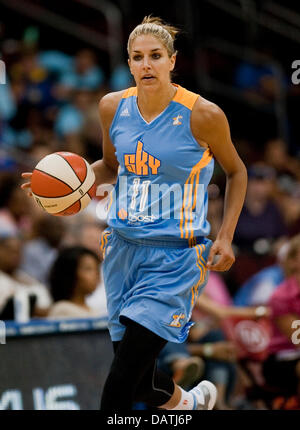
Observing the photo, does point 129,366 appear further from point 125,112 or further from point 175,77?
point 175,77

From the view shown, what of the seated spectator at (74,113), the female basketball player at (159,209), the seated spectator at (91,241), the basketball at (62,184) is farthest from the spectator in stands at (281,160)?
the basketball at (62,184)

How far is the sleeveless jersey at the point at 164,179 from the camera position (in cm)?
456

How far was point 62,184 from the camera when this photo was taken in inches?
187

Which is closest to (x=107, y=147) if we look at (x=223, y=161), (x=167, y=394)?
(x=223, y=161)

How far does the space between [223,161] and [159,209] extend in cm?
53

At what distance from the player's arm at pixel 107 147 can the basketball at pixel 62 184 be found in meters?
0.30

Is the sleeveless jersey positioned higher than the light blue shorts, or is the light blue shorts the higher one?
the sleeveless jersey

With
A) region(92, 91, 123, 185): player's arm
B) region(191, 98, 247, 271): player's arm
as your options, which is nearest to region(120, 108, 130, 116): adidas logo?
region(92, 91, 123, 185): player's arm

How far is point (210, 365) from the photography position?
23.6 ft

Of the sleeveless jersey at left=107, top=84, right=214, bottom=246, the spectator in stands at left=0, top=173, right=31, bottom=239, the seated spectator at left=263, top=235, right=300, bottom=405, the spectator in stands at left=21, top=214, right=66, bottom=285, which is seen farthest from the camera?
the spectator in stands at left=0, top=173, right=31, bottom=239

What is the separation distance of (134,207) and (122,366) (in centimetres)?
93

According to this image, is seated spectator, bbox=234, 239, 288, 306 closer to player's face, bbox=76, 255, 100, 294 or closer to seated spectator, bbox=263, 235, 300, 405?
seated spectator, bbox=263, 235, 300, 405

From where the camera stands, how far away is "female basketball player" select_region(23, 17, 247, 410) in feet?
14.7

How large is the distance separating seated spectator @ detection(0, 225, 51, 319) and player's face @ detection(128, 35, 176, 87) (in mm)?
2671
